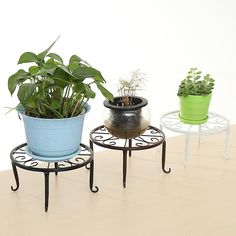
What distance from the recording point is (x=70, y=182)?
1.80 metres

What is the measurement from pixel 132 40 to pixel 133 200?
2.73 ft

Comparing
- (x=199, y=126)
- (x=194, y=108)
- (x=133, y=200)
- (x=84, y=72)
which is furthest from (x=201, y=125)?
(x=84, y=72)

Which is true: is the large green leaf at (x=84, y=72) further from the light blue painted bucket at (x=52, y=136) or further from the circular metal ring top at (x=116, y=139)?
the circular metal ring top at (x=116, y=139)

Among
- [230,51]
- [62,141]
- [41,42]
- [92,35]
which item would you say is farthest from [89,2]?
[230,51]

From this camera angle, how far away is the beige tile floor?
1.48 metres

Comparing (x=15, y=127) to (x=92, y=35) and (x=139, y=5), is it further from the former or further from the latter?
(x=139, y=5)

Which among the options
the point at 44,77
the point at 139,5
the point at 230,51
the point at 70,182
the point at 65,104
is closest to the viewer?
the point at 44,77

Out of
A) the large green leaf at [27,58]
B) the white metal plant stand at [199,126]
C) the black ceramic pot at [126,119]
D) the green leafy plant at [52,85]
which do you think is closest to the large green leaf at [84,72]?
the green leafy plant at [52,85]

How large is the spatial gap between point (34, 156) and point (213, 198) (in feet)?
2.32

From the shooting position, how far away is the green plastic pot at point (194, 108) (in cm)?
193

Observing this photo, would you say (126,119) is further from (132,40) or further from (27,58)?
(132,40)

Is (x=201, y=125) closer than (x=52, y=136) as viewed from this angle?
No

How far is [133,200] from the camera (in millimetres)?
1667

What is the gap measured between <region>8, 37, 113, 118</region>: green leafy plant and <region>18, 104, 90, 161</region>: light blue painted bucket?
0.05 m
